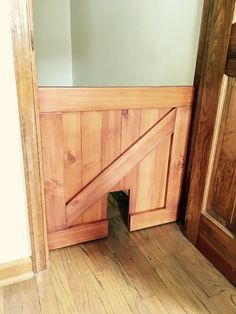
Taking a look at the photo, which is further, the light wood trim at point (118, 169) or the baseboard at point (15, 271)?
the light wood trim at point (118, 169)

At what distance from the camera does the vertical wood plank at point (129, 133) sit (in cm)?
141

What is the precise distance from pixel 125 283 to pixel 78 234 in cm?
Result: 39

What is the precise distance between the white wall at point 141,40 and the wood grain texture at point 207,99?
166mm

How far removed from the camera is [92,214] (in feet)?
5.02

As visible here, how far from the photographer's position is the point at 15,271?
1.28m

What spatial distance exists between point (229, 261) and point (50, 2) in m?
3.54

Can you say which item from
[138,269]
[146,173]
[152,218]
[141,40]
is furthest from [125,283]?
[141,40]

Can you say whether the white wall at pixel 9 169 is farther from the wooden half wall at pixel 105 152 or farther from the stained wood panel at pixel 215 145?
the stained wood panel at pixel 215 145

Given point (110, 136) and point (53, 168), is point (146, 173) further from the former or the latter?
point (53, 168)

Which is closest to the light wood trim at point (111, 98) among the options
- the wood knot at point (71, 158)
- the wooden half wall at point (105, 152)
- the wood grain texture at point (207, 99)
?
the wooden half wall at point (105, 152)

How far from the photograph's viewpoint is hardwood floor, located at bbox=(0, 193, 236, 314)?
46.2 inches

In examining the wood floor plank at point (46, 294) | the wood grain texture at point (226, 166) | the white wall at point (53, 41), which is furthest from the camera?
the white wall at point (53, 41)

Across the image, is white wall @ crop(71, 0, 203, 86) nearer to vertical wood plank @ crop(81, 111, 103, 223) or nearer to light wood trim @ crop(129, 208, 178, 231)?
vertical wood plank @ crop(81, 111, 103, 223)

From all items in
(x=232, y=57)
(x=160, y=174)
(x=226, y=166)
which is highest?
(x=232, y=57)
